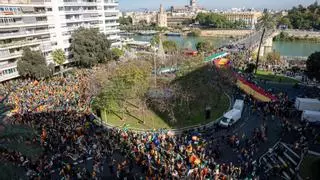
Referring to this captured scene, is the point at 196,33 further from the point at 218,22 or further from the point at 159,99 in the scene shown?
the point at 159,99

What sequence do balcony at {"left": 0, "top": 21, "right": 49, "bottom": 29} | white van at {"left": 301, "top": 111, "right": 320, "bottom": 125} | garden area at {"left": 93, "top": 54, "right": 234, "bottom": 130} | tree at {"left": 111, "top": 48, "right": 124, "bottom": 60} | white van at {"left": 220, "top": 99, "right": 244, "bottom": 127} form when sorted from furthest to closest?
tree at {"left": 111, "top": 48, "right": 124, "bottom": 60} → balcony at {"left": 0, "top": 21, "right": 49, "bottom": 29} → garden area at {"left": 93, "top": 54, "right": 234, "bottom": 130} → white van at {"left": 220, "top": 99, "right": 244, "bottom": 127} → white van at {"left": 301, "top": 111, "right": 320, "bottom": 125}

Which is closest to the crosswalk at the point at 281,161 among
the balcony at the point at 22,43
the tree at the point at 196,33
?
the balcony at the point at 22,43

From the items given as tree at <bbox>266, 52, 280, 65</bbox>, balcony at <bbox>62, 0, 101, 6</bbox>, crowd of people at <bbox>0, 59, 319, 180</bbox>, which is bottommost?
crowd of people at <bbox>0, 59, 319, 180</bbox>

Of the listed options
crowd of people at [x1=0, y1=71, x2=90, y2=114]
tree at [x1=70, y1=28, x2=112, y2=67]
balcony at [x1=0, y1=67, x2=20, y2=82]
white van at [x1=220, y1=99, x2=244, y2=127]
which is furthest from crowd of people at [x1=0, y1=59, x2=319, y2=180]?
tree at [x1=70, y1=28, x2=112, y2=67]

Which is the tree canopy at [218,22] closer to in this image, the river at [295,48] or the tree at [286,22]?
the tree at [286,22]

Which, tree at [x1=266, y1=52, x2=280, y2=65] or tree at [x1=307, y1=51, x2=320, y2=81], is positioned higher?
tree at [x1=307, y1=51, x2=320, y2=81]

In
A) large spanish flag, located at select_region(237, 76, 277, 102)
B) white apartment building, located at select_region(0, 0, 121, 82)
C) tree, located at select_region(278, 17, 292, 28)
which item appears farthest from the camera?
tree, located at select_region(278, 17, 292, 28)

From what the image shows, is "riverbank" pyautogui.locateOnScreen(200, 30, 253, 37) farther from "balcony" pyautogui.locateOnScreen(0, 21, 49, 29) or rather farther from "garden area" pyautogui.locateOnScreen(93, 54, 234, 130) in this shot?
"garden area" pyautogui.locateOnScreen(93, 54, 234, 130)
